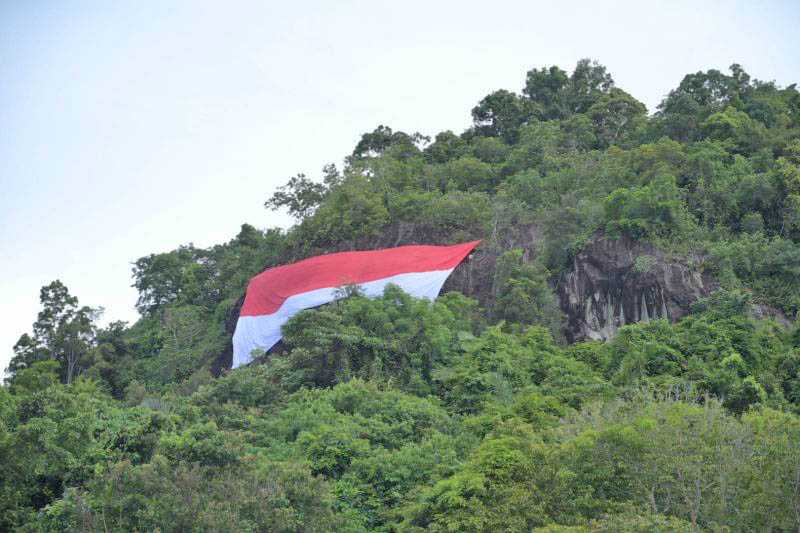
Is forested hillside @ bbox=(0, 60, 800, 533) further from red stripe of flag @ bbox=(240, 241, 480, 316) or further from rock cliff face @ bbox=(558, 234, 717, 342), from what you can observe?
red stripe of flag @ bbox=(240, 241, 480, 316)

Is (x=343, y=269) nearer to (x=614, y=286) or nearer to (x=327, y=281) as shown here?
(x=327, y=281)

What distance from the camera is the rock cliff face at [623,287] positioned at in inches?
1081

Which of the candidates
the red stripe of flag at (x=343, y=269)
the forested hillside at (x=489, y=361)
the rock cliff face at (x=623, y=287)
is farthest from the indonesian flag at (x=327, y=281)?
the rock cliff face at (x=623, y=287)

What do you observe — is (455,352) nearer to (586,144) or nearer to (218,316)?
(218,316)

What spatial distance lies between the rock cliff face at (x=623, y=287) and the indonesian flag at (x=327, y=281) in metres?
3.50

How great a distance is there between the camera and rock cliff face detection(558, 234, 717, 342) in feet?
90.1

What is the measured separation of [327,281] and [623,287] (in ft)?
27.0

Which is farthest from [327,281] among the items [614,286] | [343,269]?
[614,286]

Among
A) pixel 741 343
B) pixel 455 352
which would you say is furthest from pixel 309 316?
pixel 741 343

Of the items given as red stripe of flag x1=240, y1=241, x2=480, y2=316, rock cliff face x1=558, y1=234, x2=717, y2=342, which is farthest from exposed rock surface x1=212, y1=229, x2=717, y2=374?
red stripe of flag x1=240, y1=241, x2=480, y2=316

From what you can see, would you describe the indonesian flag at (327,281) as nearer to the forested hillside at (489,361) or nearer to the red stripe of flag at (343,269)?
the red stripe of flag at (343,269)

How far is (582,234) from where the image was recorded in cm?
3012

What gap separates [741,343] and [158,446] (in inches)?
519

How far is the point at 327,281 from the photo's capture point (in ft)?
98.1
